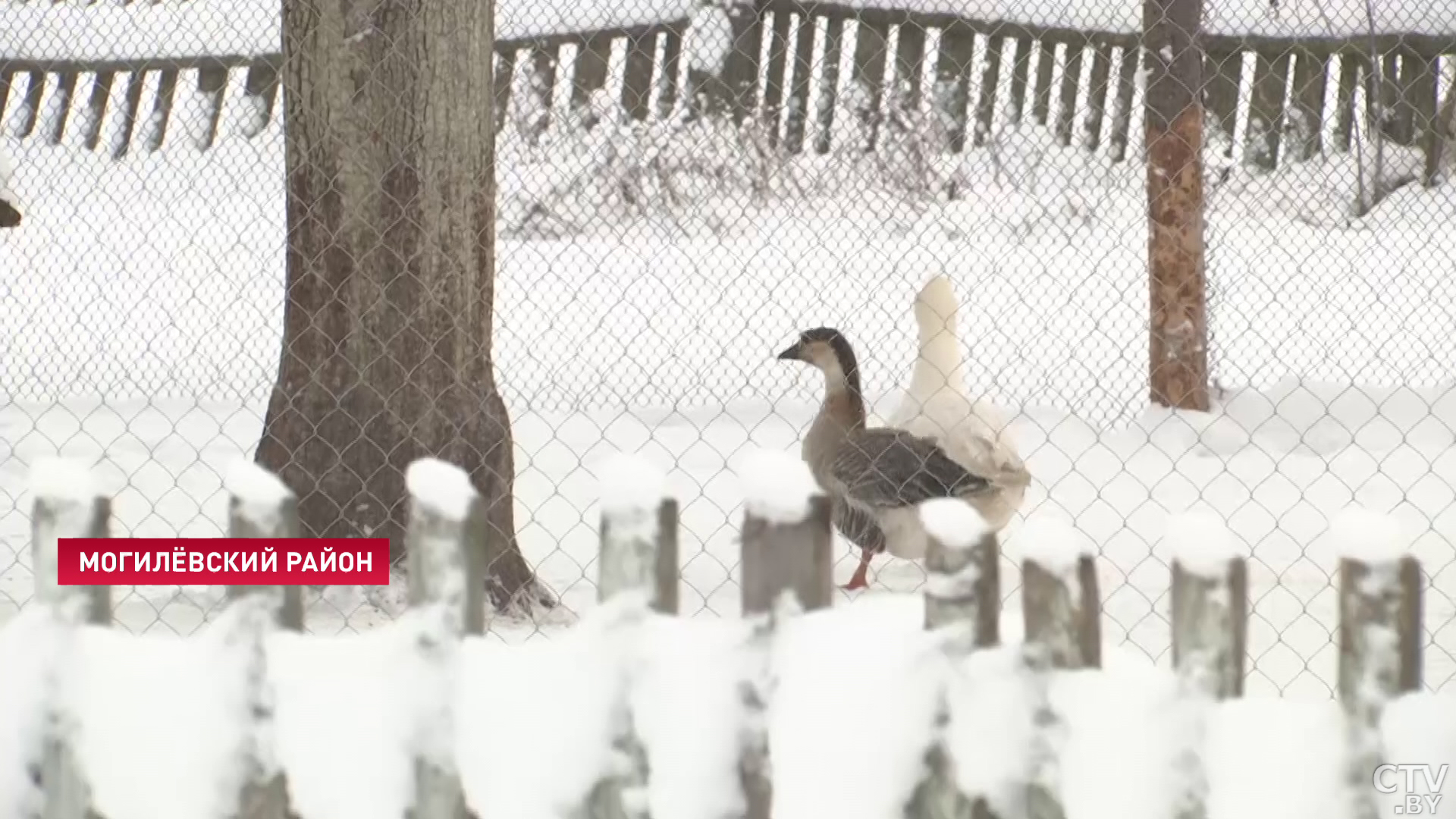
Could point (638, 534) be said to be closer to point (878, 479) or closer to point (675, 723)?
point (675, 723)

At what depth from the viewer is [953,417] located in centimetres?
392

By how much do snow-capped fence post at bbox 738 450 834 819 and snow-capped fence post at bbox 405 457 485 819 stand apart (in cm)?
29

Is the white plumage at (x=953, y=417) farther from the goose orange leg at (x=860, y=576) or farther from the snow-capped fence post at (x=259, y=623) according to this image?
the snow-capped fence post at (x=259, y=623)

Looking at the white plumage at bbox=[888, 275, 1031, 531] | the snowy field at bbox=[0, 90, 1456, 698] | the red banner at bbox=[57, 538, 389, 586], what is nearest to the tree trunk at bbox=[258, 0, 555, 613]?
the snowy field at bbox=[0, 90, 1456, 698]

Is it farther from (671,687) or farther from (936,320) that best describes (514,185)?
(671,687)

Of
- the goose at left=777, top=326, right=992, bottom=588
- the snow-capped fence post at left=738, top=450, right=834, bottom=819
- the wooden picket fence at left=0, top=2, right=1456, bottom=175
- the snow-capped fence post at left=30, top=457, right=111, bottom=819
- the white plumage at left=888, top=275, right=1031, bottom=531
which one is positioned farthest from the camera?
the wooden picket fence at left=0, top=2, right=1456, bottom=175

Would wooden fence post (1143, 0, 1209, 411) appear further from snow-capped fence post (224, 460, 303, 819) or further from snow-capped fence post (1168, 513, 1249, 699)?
snow-capped fence post (224, 460, 303, 819)

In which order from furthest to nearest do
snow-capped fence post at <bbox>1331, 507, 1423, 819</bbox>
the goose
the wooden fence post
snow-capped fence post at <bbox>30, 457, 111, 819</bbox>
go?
the wooden fence post → the goose → snow-capped fence post at <bbox>30, 457, 111, 819</bbox> → snow-capped fence post at <bbox>1331, 507, 1423, 819</bbox>

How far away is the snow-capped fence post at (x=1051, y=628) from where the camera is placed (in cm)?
159

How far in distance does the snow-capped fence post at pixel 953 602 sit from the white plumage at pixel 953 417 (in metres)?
2.13

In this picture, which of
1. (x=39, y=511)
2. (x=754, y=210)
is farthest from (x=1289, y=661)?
(x=754, y=210)

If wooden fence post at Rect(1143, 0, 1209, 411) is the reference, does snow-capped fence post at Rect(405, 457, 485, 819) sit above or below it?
below

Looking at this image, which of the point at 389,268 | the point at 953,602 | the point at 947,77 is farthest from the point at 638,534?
the point at 947,77

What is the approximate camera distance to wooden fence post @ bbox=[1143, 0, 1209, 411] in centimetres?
533
